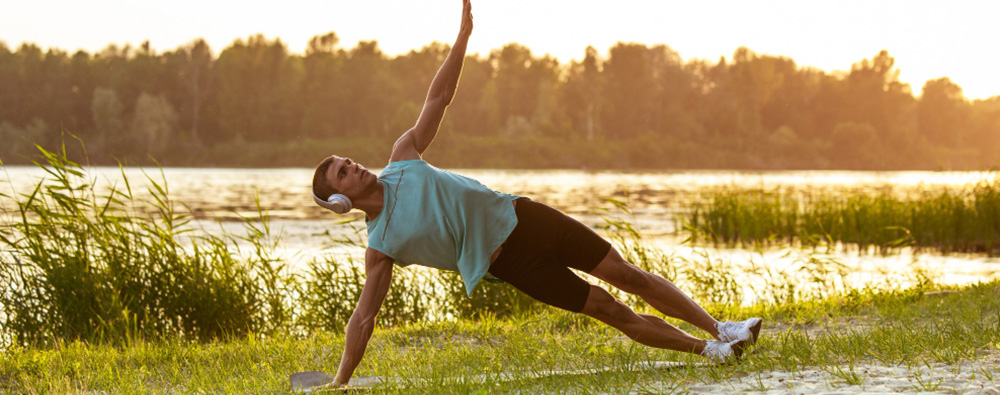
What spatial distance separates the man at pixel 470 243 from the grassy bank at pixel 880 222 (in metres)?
10.9

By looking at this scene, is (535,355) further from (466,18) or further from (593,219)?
(593,219)

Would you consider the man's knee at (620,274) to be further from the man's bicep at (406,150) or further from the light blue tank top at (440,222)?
the man's bicep at (406,150)

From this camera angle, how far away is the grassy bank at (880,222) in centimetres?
1703

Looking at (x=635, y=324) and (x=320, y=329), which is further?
(x=320, y=329)

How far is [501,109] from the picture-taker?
9838cm

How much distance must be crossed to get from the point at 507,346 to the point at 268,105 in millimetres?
87008

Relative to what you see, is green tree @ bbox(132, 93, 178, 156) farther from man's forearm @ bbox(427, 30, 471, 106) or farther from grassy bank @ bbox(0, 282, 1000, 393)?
man's forearm @ bbox(427, 30, 471, 106)

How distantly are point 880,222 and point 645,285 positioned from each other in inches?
574

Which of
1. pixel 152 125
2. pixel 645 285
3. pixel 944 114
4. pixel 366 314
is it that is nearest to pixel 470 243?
pixel 366 314

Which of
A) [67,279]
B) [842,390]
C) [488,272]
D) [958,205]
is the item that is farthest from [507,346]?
[958,205]

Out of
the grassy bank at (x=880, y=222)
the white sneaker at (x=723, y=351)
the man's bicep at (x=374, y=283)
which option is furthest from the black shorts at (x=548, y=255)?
the grassy bank at (x=880, y=222)

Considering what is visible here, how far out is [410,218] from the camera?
475cm

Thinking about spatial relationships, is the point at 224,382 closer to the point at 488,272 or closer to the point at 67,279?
the point at 488,272

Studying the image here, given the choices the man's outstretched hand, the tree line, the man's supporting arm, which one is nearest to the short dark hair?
the man's supporting arm
